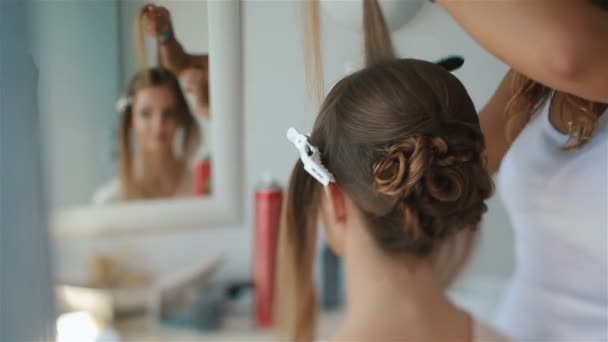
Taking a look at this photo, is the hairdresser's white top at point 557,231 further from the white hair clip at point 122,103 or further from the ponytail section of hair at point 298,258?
the white hair clip at point 122,103

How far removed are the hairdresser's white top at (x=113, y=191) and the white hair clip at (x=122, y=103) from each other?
261 mm

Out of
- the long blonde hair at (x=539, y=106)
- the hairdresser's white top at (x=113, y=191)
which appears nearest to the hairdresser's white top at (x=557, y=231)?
the long blonde hair at (x=539, y=106)

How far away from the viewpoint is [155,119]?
34.8 inches

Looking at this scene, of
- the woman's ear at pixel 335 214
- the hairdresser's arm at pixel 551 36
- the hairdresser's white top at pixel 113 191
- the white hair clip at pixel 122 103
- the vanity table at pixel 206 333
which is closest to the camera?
the hairdresser's arm at pixel 551 36

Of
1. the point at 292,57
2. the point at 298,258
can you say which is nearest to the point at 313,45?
the point at 292,57

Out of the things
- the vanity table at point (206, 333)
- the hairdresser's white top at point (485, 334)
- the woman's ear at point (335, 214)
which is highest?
the woman's ear at point (335, 214)

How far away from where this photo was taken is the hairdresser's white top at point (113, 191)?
3.37 feet

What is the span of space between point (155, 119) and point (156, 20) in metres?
0.38

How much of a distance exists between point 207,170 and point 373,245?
1.24 feet

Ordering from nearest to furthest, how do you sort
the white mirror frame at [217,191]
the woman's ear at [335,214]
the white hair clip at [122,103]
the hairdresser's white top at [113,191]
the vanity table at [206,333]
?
the white mirror frame at [217,191], the woman's ear at [335,214], the white hair clip at [122,103], the hairdresser's white top at [113,191], the vanity table at [206,333]

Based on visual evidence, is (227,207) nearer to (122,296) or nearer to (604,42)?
(122,296)

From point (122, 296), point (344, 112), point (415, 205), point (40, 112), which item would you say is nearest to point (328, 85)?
point (344, 112)

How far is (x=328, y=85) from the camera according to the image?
53 centimetres

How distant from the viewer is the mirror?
1.72ft
